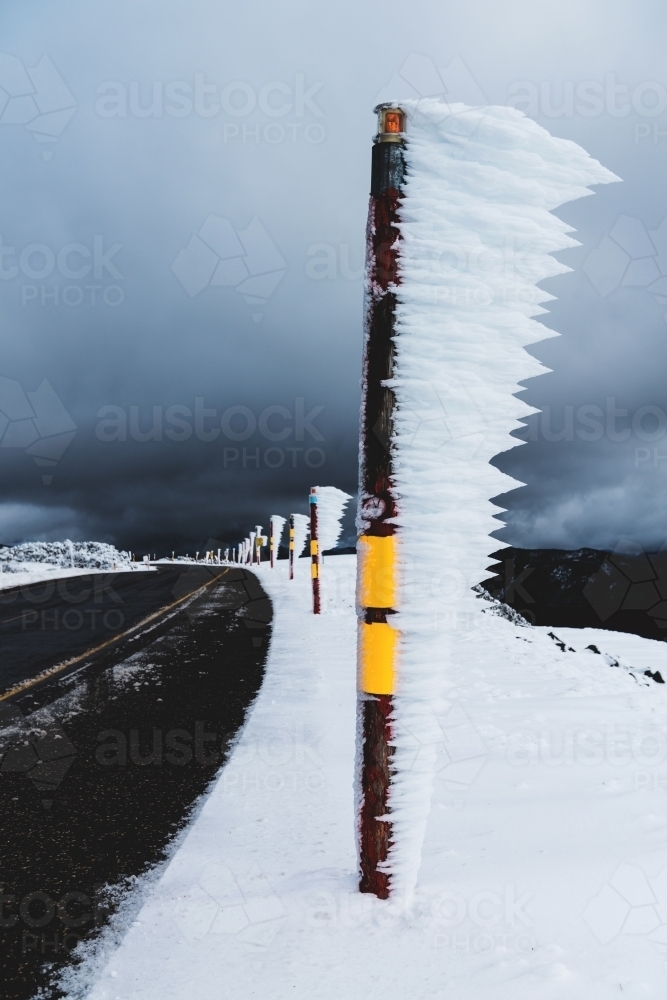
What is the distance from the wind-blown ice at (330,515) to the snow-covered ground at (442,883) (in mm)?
9472

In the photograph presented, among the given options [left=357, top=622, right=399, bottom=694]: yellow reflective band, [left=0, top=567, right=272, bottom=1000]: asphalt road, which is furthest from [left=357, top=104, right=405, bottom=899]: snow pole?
[left=0, top=567, right=272, bottom=1000]: asphalt road

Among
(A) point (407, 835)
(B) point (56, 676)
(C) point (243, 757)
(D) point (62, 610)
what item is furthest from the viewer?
(D) point (62, 610)

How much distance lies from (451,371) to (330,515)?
11878 mm

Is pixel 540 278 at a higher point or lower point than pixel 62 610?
higher

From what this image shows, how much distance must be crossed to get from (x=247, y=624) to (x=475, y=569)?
7.93 m

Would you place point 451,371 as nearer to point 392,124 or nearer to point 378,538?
point 378,538

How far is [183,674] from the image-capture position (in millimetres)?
5957

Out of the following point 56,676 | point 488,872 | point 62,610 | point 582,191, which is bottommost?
point 62,610

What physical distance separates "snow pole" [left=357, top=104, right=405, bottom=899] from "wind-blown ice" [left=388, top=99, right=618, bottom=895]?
0.11 ft

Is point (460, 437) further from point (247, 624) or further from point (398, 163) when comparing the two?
point (247, 624)

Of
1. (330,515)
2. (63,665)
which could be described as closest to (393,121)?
(63,665)

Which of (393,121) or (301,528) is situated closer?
(393,121)

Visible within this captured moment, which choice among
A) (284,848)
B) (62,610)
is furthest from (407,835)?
(62,610)

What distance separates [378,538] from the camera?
2064mm
